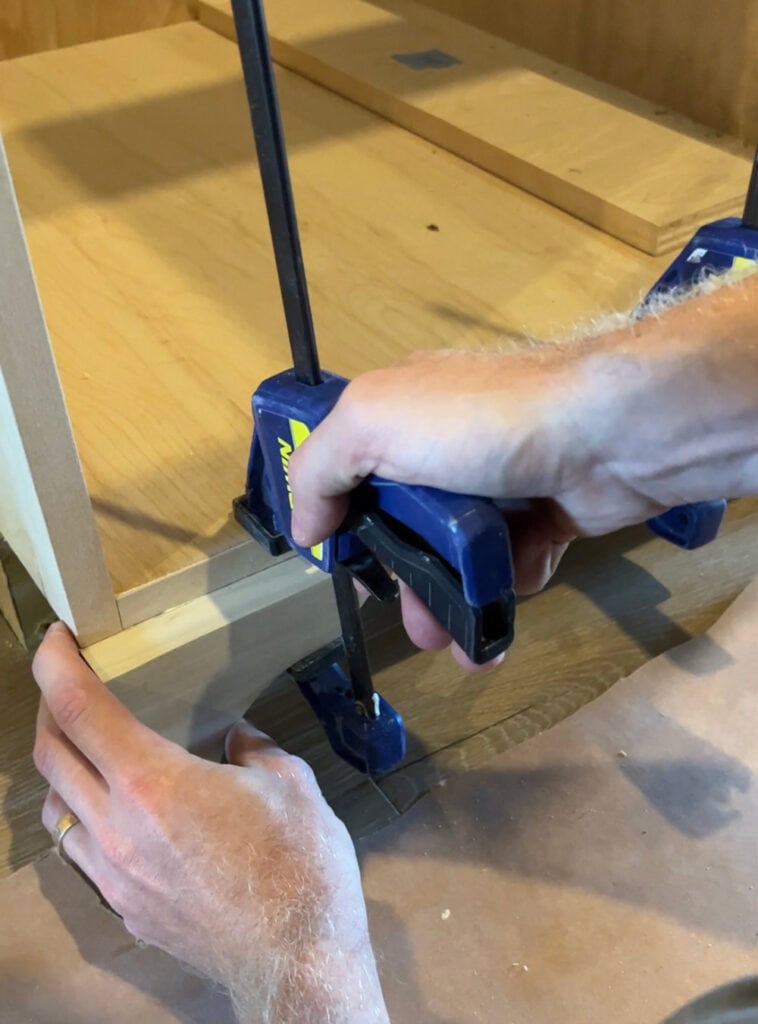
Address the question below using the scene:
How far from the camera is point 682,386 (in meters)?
0.41

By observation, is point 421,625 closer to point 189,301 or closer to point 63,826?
point 63,826

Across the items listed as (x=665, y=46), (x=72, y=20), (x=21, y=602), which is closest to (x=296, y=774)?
(x=21, y=602)

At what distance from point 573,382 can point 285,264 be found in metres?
0.13

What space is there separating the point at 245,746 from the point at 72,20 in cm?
92

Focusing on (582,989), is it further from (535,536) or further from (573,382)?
(573,382)

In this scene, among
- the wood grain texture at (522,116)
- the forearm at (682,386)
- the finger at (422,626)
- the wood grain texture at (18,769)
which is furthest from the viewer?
the wood grain texture at (522,116)

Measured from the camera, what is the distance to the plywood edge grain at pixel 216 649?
0.60 m

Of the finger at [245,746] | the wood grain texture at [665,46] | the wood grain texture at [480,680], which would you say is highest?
the wood grain texture at [665,46]

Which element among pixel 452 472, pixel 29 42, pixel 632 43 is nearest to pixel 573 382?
pixel 452 472

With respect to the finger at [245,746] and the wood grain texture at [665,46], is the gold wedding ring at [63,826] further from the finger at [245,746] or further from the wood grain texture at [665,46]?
the wood grain texture at [665,46]

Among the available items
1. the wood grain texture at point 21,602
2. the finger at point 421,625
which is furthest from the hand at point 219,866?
the wood grain texture at point 21,602

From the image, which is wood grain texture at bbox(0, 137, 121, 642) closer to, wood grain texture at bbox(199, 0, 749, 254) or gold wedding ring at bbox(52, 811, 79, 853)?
gold wedding ring at bbox(52, 811, 79, 853)

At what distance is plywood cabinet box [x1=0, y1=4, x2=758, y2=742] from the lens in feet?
1.89

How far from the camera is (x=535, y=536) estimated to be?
0.54 m
